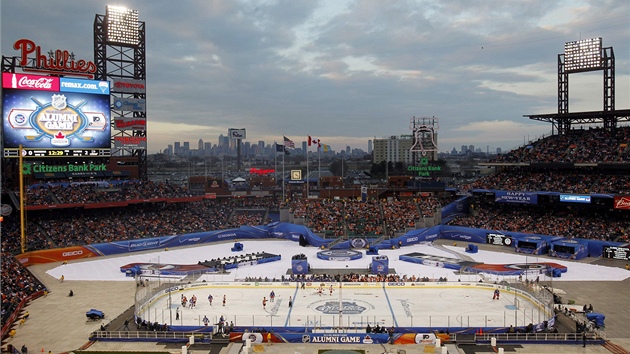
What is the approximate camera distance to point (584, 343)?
92.6 ft

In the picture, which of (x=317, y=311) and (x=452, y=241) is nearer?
(x=317, y=311)

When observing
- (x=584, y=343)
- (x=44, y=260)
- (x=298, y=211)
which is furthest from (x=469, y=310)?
(x=44, y=260)

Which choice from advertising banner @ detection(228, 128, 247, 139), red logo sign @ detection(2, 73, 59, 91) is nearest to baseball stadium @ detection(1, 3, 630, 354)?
red logo sign @ detection(2, 73, 59, 91)

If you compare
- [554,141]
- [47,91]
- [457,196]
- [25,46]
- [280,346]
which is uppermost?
[25,46]

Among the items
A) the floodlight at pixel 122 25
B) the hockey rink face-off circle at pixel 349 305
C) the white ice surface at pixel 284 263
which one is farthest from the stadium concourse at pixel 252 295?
the floodlight at pixel 122 25

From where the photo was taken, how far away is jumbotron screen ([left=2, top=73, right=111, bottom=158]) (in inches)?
2021

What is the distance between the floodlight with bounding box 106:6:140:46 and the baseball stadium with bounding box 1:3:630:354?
27 cm

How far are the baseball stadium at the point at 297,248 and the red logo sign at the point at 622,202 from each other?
25 cm

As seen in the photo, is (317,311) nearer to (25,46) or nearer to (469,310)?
(469,310)

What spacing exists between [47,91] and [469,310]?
46.0 meters

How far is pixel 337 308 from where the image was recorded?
114ft

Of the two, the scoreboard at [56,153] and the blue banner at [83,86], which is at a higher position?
the blue banner at [83,86]

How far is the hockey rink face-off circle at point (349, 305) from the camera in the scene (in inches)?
1248

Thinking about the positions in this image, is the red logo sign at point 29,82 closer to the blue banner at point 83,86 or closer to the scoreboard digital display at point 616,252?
the blue banner at point 83,86
